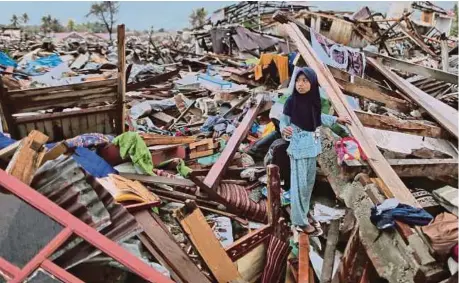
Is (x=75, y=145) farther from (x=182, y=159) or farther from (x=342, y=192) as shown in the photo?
(x=342, y=192)

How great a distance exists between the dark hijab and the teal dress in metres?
0.06

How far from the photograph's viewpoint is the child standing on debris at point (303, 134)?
396cm

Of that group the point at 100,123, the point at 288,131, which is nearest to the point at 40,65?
the point at 100,123

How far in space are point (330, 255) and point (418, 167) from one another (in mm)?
1264

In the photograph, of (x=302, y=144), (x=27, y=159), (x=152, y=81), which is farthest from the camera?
(x=152, y=81)

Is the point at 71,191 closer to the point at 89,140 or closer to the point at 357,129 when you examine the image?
the point at 89,140

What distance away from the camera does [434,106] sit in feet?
17.3

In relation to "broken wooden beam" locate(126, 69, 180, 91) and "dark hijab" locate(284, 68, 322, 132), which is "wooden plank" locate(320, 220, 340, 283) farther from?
"broken wooden beam" locate(126, 69, 180, 91)

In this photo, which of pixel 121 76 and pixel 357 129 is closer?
pixel 357 129

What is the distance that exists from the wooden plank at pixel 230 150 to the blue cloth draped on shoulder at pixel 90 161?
41.1 inches

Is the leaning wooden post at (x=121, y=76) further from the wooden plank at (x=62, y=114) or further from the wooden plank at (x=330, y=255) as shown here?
the wooden plank at (x=330, y=255)

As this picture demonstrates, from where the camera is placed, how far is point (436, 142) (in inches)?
185

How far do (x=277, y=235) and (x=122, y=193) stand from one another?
4.55 feet

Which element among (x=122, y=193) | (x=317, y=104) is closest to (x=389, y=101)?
(x=317, y=104)
